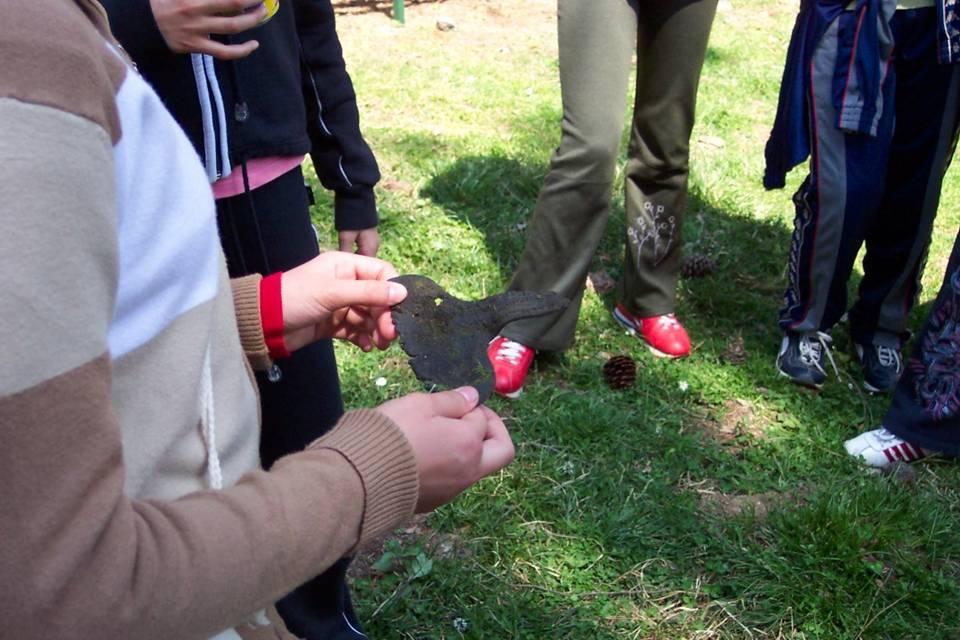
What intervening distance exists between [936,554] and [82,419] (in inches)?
94.6

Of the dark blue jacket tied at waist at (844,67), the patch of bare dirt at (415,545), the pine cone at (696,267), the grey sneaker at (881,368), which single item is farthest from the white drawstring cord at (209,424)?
the pine cone at (696,267)

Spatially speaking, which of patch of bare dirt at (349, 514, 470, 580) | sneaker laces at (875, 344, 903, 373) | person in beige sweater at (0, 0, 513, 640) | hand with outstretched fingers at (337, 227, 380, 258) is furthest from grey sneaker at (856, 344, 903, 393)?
person in beige sweater at (0, 0, 513, 640)

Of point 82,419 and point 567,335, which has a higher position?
point 82,419

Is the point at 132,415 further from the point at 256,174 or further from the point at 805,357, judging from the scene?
the point at 805,357

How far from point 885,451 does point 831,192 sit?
846 mm

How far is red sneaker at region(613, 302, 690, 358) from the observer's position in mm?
3338

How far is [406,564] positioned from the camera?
95.7 inches

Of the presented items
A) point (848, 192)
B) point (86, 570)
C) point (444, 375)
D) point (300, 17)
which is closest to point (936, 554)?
point (848, 192)

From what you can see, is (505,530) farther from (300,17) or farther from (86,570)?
(86,570)

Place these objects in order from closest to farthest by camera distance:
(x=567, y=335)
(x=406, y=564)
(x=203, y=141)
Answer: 1. (x=203, y=141)
2. (x=406, y=564)
3. (x=567, y=335)

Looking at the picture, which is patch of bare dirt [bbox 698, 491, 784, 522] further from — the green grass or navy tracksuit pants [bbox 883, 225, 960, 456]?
navy tracksuit pants [bbox 883, 225, 960, 456]

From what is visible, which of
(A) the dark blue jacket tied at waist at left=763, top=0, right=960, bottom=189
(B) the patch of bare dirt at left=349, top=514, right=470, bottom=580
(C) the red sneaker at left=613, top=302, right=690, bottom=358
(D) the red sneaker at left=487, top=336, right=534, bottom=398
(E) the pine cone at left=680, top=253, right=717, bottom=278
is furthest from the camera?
(E) the pine cone at left=680, top=253, right=717, bottom=278

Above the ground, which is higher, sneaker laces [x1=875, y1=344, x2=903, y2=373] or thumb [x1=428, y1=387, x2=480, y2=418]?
thumb [x1=428, y1=387, x2=480, y2=418]

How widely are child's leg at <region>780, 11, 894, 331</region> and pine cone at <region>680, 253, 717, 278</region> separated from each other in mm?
648
